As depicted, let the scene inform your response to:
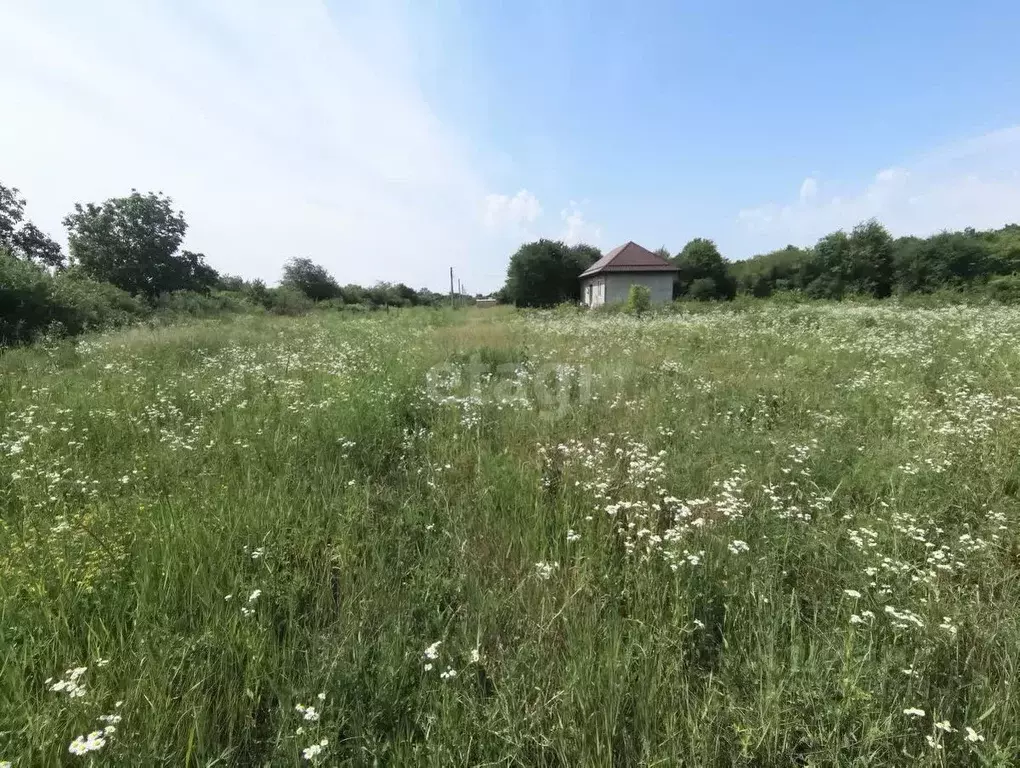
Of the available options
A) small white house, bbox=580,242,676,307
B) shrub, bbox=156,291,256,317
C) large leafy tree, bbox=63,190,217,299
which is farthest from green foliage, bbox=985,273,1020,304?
large leafy tree, bbox=63,190,217,299

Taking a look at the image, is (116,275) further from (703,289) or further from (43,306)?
(703,289)

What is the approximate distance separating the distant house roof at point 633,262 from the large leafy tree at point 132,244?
28570 mm

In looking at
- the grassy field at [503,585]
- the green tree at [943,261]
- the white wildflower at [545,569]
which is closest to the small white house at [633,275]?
the green tree at [943,261]

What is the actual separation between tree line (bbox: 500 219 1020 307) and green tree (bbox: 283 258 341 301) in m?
18.3

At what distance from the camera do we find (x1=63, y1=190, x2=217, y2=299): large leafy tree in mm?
24094

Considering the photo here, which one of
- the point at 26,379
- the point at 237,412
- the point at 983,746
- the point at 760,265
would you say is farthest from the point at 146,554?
the point at 760,265

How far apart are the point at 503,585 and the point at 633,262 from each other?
3171 centimetres

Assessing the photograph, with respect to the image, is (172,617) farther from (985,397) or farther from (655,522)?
(985,397)

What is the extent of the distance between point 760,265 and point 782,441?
43157 millimetres

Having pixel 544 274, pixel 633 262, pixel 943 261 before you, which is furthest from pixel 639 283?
pixel 943 261

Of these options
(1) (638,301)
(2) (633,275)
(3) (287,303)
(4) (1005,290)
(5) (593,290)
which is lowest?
(4) (1005,290)

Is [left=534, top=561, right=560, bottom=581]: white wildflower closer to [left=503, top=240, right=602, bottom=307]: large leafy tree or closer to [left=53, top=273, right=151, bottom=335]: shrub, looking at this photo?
[left=53, top=273, right=151, bottom=335]: shrub

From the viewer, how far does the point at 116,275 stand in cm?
2447

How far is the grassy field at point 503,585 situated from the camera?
1356mm
